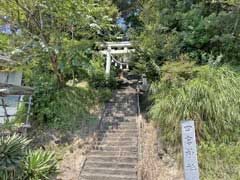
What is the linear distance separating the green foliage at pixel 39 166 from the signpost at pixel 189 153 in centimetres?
342

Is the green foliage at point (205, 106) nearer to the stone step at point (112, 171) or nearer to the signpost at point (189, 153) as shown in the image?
the stone step at point (112, 171)

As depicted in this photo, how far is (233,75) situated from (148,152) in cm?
337

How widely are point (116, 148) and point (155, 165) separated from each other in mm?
1378

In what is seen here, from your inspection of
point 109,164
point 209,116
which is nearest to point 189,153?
point 209,116

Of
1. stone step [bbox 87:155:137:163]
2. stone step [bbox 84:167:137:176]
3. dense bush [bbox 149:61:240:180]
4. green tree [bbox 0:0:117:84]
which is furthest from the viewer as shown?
green tree [bbox 0:0:117:84]

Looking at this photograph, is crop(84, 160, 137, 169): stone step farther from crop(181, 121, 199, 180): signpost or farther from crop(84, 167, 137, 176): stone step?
crop(181, 121, 199, 180): signpost

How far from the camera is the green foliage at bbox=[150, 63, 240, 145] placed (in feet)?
19.3

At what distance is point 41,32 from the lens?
25.4 ft

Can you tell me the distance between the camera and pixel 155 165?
232 inches

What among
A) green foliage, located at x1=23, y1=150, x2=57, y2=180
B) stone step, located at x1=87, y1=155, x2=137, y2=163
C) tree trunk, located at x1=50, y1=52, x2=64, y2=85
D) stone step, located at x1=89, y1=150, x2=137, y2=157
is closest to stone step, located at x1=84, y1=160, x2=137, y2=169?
stone step, located at x1=87, y1=155, x2=137, y2=163

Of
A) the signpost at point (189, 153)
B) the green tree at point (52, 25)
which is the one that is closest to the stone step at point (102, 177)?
the signpost at point (189, 153)

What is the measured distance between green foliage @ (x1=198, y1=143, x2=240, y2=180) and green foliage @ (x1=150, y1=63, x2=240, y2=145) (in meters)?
0.27

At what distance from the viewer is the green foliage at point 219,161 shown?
5.22 meters

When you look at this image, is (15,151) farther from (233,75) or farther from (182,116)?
(233,75)
